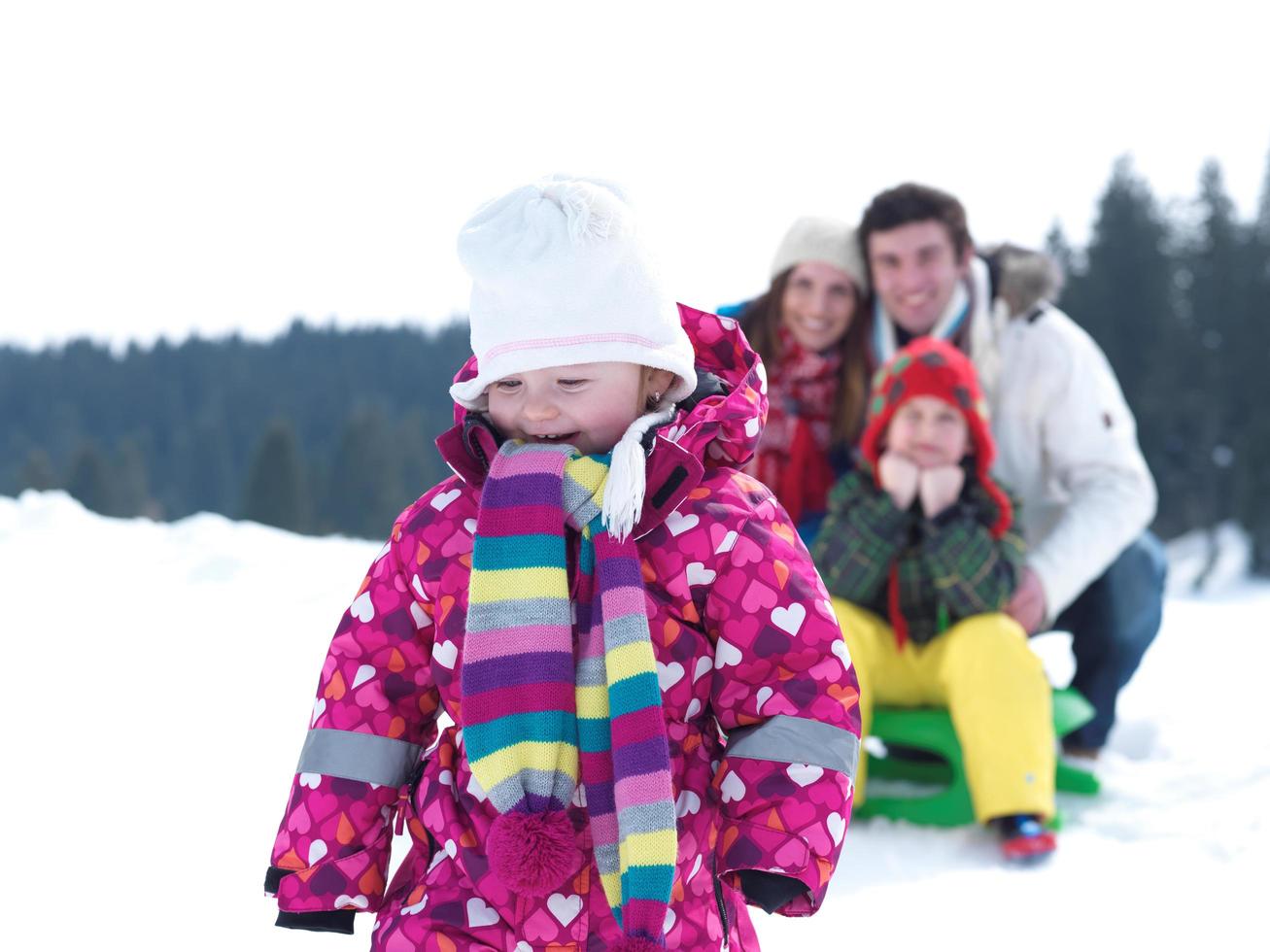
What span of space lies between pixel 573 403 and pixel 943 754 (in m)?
1.91

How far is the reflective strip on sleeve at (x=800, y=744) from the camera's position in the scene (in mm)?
1318

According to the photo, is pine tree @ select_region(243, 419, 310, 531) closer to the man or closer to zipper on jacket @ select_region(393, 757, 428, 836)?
the man

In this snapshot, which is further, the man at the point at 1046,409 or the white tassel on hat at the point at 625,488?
the man at the point at 1046,409

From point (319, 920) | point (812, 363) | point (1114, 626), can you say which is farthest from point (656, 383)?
point (1114, 626)

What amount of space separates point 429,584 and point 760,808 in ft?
1.49

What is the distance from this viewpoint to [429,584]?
1.43m

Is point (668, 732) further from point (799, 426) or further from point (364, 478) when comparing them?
point (364, 478)

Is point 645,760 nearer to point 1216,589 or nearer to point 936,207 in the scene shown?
point 936,207

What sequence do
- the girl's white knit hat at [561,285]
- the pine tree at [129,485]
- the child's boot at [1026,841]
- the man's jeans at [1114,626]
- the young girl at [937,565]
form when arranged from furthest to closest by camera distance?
the pine tree at [129,485], the man's jeans at [1114,626], the young girl at [937,565], the child's boot at [1026,841], the girl's white knit hat at [561,285]

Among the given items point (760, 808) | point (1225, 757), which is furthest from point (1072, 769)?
point (760, 808)

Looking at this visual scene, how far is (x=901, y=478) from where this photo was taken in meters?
2.83

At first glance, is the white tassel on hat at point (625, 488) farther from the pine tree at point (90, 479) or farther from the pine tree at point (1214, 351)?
the pine tree at point (1214, 351)

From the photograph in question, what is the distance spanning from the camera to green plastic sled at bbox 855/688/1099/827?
9.39 feet

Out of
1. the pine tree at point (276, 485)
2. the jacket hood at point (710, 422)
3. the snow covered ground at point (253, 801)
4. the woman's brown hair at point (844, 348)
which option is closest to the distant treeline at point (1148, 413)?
the pine tree at point (276, 485)
